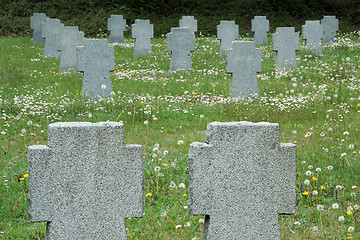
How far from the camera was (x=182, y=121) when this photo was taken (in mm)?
8594

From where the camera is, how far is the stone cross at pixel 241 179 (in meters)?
3.67

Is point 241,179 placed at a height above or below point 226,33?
below

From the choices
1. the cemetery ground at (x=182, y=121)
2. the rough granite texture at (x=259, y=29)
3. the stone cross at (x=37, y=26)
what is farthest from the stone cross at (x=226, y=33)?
the stone cross at (x=37, y=26)

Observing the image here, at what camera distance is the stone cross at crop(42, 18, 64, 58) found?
19125 millimetres

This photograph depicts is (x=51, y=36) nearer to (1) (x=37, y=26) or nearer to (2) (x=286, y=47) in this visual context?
(1) (x=37, y=26)

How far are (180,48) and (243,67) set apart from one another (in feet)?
13.9

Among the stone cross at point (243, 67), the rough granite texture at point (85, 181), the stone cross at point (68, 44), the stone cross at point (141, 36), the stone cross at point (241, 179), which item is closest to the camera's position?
the rough granite texture at point (85, 181)

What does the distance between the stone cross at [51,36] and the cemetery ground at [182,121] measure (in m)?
2.32

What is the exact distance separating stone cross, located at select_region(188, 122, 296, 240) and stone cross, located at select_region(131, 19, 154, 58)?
14.8m

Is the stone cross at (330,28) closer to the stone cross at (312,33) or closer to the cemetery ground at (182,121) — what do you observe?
the stone cross at (312,33)

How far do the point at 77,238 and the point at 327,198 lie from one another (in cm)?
276

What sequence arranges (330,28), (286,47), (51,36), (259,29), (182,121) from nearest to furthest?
(182,121) < (286,47) < (51,36) < (330,28) < (259,29)

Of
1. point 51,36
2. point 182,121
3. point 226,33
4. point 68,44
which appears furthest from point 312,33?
point 182,121

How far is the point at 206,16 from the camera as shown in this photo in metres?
28.7
